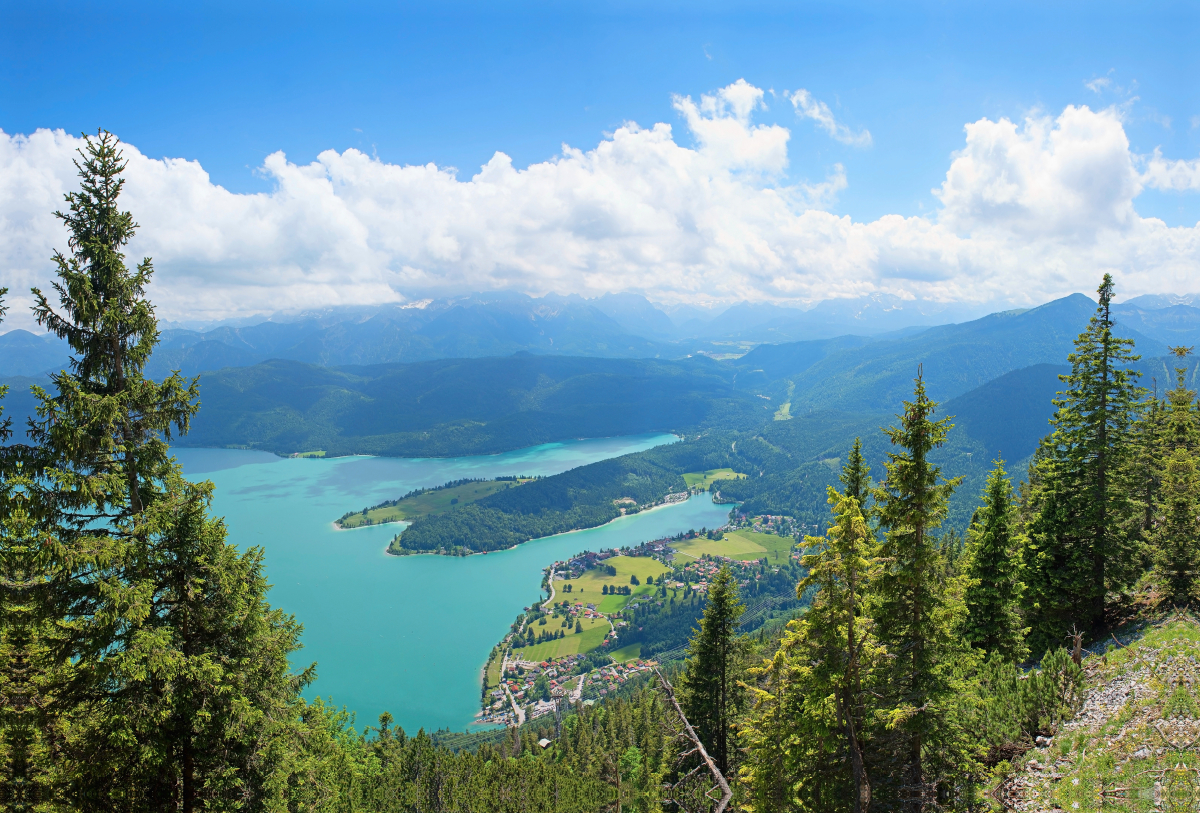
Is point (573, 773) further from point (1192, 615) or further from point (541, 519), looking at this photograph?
point (541, 519)

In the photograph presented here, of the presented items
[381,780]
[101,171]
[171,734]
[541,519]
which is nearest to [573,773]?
[381,780]

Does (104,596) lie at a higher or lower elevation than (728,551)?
higher

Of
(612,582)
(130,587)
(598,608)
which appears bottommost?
(598,608)

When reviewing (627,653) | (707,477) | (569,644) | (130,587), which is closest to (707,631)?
(130,587)

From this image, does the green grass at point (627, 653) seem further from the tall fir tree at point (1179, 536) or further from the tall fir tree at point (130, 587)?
the tall fir tree at point (130, 587)

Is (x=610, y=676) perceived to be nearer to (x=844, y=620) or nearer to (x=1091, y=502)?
(x=1091, y=502)
